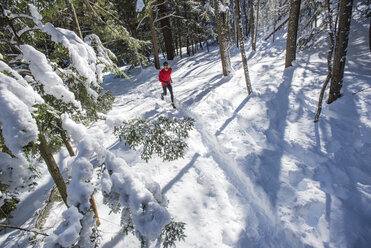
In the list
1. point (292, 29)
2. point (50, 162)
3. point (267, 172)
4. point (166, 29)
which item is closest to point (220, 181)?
point (267, 172)

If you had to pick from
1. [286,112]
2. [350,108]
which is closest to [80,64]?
[286,112]

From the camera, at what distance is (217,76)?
12031mm

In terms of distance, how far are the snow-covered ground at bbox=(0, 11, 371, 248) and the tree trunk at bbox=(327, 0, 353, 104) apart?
1.57 feet

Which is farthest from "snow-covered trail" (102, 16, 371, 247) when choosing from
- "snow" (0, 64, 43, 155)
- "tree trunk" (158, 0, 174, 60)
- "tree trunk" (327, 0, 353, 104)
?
"tree trunk" (158, 0, 174, 60)

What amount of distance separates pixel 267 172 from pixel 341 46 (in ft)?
17.6

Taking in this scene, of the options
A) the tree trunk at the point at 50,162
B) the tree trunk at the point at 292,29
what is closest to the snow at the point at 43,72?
the tree trunk at the point at 50,162

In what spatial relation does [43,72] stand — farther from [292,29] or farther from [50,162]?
[292,29]

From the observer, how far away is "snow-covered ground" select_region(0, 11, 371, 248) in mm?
3699

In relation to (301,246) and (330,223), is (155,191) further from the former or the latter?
(330,223)

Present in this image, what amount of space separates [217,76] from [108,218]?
1065 cm

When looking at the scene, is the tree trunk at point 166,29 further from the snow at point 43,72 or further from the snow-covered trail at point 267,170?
the snow at point 43,72

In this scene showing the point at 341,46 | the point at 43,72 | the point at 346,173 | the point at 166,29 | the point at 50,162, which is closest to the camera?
the point at 43,72

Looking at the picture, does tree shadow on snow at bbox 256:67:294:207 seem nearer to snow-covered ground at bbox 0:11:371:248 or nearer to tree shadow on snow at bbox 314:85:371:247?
snow-covered ground at bbox 0:11:371:248

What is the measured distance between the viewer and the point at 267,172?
16.5 feet
